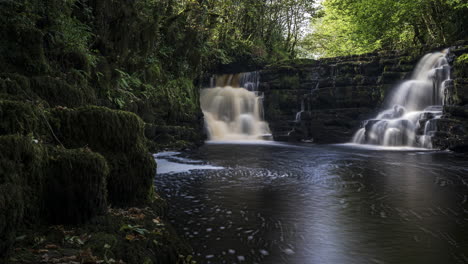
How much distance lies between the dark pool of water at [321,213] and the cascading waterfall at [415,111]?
7002mm

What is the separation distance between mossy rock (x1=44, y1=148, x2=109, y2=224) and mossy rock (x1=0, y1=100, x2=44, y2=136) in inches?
17.9

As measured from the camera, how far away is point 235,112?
24.2m

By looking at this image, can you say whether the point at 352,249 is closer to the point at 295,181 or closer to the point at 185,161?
the point at 295,181

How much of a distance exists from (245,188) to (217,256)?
3.73m

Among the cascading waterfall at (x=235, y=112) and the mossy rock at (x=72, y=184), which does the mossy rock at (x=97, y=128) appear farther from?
the cascading waterfall at (x=235, y=112)

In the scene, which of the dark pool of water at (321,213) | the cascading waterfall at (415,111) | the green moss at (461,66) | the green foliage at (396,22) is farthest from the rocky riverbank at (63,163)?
the green foliage at (396,22)

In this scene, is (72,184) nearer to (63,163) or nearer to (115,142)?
(63,163)

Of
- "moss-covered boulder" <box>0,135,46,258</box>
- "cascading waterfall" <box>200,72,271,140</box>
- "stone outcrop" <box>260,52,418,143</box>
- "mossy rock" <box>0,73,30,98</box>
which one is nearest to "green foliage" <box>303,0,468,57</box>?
"stone outcrop" <box>260,52,418,143</box>

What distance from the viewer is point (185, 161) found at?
12320mm

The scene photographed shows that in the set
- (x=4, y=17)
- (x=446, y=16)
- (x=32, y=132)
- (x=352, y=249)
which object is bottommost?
(x=352, y=249)

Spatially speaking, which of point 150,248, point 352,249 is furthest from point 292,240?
point 150,248

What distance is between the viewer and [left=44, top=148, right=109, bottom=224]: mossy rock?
3.45 meters

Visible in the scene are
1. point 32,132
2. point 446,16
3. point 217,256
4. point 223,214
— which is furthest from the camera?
point 446,16

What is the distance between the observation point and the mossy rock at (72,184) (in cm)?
345
